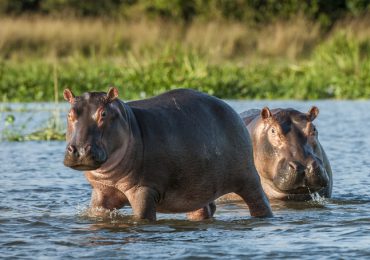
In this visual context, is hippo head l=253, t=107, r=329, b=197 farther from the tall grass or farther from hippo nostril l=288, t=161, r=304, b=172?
the tall grass

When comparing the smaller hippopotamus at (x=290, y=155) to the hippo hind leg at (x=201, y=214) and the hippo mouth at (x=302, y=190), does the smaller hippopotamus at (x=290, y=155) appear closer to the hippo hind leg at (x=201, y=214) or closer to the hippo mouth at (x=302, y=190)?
the hippo mouth at (x=302, y=190)

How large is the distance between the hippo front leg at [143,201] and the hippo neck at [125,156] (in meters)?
Answer: 0.11

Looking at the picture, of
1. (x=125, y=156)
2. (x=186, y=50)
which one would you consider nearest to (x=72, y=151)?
(x=125, y=156)

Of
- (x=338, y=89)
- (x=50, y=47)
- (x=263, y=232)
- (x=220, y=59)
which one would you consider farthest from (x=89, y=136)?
(x=50, y=47)

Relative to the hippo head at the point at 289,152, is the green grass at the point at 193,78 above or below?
above

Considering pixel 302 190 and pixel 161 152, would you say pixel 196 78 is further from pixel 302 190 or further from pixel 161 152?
pixel 161 152

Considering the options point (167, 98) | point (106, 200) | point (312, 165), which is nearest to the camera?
point (106, 200)

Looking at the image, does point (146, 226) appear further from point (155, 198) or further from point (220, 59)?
point (220, 59)

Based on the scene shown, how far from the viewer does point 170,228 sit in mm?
5891

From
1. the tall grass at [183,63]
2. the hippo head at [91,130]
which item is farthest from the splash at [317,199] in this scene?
the tall grass at [183,63]

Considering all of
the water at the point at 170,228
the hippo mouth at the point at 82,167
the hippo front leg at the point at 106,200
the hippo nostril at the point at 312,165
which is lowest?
the water at the point at 170,228

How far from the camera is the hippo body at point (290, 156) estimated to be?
675 cm

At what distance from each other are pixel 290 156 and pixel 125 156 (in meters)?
1.73

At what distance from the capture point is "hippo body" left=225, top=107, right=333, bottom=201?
22.2 ft
